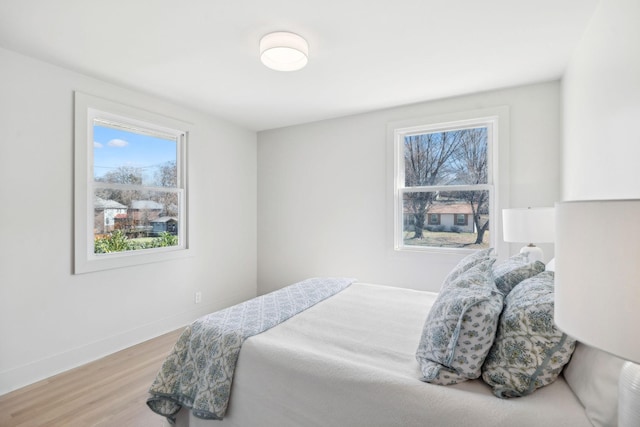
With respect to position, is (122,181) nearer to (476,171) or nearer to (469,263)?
(469,263)

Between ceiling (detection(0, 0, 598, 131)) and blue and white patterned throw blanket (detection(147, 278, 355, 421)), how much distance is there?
1.80 m

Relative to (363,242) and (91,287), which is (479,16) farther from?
(91,287)

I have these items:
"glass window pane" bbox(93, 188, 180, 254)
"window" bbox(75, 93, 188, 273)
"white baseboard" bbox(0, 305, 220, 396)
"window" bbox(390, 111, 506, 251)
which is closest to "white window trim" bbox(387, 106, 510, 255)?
"window" bbox(390, 111, 506, 251)

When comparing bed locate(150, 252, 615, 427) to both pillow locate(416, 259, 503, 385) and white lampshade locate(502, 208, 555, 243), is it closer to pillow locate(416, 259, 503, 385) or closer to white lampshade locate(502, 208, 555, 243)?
pillow locate(416, 259, 503, 385)

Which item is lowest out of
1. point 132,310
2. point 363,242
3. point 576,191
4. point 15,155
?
point 132,310

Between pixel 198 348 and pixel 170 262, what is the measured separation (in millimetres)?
2076

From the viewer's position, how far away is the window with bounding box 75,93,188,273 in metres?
2.81

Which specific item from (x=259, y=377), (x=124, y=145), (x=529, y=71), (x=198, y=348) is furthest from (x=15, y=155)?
(x=529, y=71)

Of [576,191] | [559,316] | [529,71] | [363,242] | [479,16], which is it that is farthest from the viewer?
[363,242]

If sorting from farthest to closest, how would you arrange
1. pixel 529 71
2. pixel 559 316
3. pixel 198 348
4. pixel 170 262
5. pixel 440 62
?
pixel 170 262 → pixel 529 71 → pixel 440 62 → pixel 198 348 → pixel 559 316

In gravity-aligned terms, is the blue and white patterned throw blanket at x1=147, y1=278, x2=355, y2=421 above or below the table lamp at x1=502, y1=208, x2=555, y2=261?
below

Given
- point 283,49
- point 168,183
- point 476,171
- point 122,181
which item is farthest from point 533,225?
point 122,181

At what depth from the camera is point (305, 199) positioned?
169 inches

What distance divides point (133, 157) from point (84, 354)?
1.83 meters
